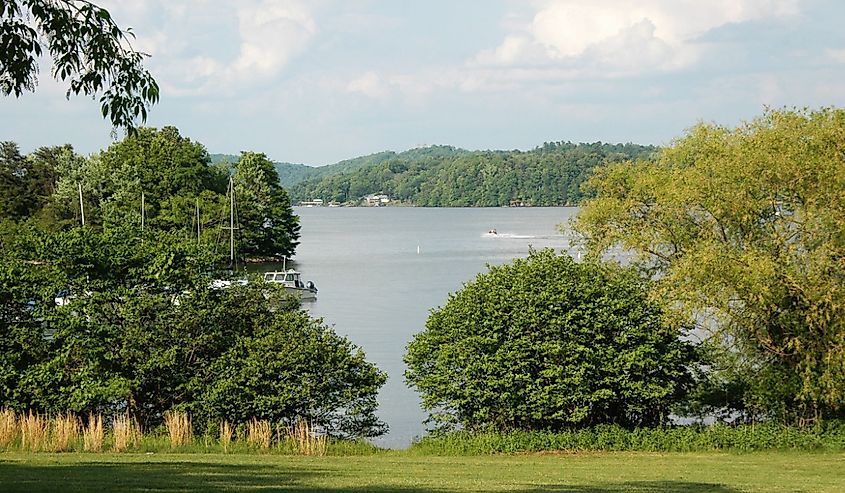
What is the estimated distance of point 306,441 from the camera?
66.8ft

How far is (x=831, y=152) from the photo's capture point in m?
24.0

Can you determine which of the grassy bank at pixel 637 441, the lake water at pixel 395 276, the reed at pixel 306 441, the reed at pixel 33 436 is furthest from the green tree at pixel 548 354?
the reed at pixel 33 436

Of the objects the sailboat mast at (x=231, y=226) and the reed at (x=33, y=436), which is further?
the sailboat mast at (x=231, y=226)

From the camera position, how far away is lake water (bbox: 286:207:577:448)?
35.1 meters

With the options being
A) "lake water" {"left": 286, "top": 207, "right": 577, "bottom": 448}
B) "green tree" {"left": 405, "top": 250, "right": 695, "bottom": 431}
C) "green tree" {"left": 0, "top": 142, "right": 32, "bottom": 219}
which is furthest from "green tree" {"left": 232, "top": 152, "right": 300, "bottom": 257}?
"green tree" {"left": 405, "top": 250, "right": 695, "bottom": 431}

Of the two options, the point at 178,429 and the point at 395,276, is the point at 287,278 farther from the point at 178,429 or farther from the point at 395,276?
the point at 178,429

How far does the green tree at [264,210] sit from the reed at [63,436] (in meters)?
71.8

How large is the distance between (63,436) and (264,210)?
7842 centimetres

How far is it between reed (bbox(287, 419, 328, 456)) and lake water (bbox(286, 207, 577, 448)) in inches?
180

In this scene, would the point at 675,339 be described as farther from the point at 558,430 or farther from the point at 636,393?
the point at 558,430

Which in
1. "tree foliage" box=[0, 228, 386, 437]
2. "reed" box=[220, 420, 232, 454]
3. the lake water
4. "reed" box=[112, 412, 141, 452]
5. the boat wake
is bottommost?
the lake water

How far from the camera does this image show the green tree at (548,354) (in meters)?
22.8

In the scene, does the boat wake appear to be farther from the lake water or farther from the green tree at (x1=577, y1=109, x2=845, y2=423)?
the green tree at (x1=577, y1=109, x2=845, y2=423)

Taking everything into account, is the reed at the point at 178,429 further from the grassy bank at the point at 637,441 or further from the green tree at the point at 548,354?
the green tree at the point at 548,354
